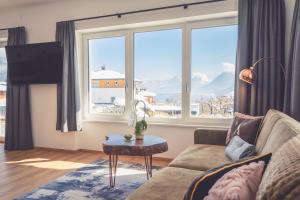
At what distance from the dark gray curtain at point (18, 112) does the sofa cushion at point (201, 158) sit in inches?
130

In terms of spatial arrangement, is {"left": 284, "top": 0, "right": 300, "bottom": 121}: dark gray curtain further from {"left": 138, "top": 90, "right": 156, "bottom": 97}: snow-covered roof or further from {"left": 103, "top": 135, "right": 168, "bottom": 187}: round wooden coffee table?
{"left": 138, "top": 90, "right": 156, "bottom": 97}: snow-covered roof

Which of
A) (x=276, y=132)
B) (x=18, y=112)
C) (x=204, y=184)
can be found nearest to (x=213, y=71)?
(x=276, y=132)

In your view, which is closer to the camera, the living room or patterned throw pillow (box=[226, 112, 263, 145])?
patterned throw pillow (box=[226, 112, 263, 145])

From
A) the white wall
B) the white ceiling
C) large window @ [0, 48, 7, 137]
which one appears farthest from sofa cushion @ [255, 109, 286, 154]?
large window @ [0, 48, 7, 137]

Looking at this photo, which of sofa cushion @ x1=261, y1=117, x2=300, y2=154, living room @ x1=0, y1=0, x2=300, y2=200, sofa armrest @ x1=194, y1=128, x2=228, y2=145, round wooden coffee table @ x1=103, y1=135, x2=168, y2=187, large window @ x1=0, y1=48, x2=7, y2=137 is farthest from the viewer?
large window @ x1=0, y1=48, x2=7, y2=137

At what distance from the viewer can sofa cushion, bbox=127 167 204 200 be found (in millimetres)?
1547

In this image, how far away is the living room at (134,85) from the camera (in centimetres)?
278

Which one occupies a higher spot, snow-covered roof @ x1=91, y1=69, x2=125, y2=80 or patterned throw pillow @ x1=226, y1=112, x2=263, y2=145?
snow-covered roof @ x1=91, y1=69, x2=125, y2=80

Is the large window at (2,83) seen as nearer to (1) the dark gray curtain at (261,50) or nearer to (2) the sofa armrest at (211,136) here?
(2) the sofa armrest at (211,136)

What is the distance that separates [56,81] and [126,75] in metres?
1.23

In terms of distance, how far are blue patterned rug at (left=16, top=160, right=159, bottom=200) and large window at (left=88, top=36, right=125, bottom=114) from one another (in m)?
1.19

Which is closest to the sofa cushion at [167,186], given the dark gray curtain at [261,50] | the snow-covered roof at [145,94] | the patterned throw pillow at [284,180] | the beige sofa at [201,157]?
the beige sofa at [201,157]

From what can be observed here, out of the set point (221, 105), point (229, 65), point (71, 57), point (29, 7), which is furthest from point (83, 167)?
point (29, 7)

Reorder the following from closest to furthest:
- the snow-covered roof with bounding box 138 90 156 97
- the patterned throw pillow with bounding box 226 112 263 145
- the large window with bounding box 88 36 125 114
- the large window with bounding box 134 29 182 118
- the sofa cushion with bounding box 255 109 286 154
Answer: the sofa cushion with bounding box 255 109 286 154 → the patterned throw pillow with bounding box 226 112 263 145 → the large window with bounding box 134 29 182 118 → the snow-covered roof with bounding box 138 90 156 97 → the large window with bounding box 88 36 125 114
